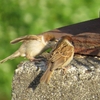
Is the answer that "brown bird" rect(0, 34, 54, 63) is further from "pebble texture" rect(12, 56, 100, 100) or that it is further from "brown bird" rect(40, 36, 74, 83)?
"pebble texture" rect(12, 56, 100, 100)

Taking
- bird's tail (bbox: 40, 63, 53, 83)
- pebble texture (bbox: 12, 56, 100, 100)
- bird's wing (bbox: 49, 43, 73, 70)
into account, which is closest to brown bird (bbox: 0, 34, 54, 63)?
bird's wing (bbox: 49, 43, 73, 70)

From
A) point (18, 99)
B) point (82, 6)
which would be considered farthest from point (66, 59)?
point (82, 6)

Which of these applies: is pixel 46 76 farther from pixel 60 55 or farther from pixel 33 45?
pixel 33 45

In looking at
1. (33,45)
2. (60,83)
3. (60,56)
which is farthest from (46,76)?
(33,45)

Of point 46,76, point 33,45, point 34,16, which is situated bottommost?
point 34,16

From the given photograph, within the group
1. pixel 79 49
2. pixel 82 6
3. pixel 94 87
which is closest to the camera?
pixel 94 87

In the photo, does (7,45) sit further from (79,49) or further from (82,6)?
(79,49)
